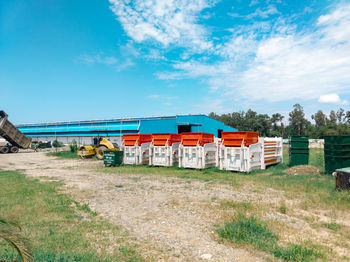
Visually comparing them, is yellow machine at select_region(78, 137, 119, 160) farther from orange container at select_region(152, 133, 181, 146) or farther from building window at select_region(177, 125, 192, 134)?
building window at select_region(177, 125, 192, 134)

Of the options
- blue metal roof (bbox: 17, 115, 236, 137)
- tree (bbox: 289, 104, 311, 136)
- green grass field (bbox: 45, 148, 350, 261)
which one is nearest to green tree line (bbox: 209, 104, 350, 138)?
tree (bbox: 289, 104, 311, 136)

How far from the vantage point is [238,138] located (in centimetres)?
1237

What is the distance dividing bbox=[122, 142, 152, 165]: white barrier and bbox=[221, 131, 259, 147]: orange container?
553 cm

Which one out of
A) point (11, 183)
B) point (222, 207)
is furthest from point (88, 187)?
point (222, 207)

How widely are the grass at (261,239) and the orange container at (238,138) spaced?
7.53 metres

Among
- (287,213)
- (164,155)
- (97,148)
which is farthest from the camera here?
(97,148)

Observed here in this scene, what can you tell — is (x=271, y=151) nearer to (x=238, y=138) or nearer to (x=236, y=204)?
(x=238, y=138)

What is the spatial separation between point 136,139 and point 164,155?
2.34 m

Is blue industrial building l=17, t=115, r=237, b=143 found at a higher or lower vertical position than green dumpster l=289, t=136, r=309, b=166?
higher

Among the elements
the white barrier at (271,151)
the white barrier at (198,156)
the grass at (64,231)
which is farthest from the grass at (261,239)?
the white barrier at (271,151)

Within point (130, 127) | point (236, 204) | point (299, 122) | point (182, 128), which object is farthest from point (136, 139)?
point (299, 122)

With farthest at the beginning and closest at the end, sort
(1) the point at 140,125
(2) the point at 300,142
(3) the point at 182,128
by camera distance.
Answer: (3) the point at 182,128
(1) the point at 140,125
(2) the point at 300,142

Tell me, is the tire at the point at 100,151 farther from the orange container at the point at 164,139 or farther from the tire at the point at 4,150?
the tire at the point at 4,150

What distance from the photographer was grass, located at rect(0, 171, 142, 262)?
11.8ft
